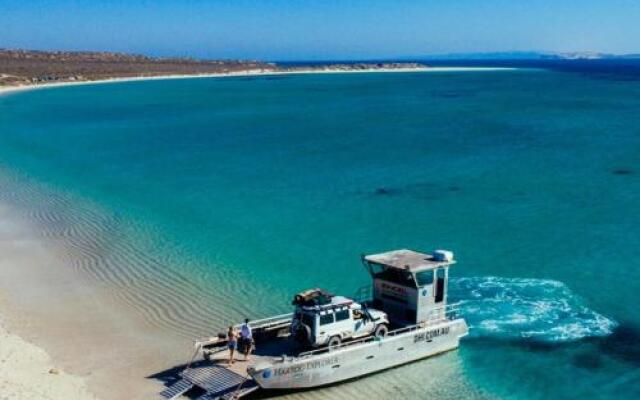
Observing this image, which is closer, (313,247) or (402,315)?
(402,315)

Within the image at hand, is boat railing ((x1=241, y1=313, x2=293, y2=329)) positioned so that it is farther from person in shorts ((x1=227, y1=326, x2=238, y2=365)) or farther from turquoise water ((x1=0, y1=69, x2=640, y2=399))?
turquoise water ((x1=0, y1=69, x2=640, y2=399))

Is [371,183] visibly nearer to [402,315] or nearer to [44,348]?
[402,315]

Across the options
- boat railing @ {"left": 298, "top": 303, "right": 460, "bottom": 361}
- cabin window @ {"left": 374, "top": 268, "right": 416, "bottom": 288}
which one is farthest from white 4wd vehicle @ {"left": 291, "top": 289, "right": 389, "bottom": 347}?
cabin window @ {"left": 374, "top": 268, "right": 416, "bottom": 288}

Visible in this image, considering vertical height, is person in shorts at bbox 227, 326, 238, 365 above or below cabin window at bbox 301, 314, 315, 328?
below

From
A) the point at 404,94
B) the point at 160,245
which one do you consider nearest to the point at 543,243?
the point at 160,245

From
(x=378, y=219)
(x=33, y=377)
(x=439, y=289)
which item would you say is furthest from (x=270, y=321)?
(x=378, y=219)

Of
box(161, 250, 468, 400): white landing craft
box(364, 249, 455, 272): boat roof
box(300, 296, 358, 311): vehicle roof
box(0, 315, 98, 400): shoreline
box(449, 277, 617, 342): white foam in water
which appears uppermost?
box(364, 249, 455, 272): boat roof
